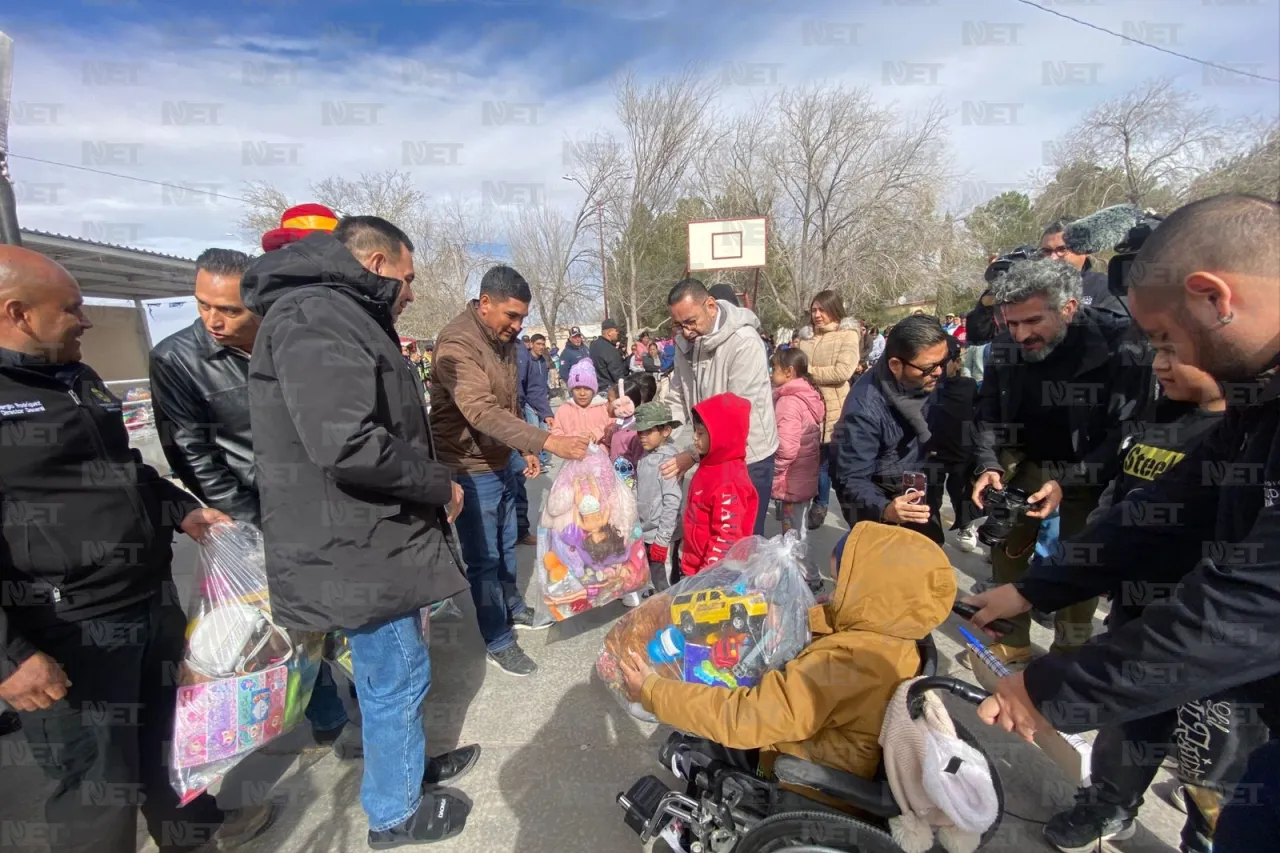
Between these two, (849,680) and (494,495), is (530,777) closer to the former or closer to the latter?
(494,495)

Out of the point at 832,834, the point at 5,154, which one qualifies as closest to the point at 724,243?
the point at 5,154

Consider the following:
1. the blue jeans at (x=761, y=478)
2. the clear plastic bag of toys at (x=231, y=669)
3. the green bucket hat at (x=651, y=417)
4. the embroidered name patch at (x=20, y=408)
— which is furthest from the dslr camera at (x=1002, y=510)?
the embroidered name patch at (x=20, y=408)

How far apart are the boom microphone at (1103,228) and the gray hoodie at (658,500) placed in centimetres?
243

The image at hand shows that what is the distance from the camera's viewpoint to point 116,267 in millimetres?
9188

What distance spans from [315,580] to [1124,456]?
2917 mm

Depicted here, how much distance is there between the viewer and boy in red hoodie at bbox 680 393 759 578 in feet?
9.44

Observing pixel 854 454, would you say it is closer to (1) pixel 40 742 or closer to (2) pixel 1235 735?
(2) pixel 1235 735

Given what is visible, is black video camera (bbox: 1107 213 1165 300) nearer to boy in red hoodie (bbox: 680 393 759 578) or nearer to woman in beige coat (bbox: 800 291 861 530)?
boy in red hoodie (bbox: 680 393 759 578)

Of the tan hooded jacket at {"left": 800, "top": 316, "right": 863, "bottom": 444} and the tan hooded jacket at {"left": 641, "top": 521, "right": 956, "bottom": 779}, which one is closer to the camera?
the tan hooded jacket at {"left": 641, "top": 521, "right": 956, "bottom": 779}

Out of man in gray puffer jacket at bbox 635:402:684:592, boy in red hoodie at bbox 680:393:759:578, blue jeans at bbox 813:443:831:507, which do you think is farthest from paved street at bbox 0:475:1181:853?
blue jeans at bbox 813:443:831:507

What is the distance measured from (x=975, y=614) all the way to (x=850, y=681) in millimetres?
532

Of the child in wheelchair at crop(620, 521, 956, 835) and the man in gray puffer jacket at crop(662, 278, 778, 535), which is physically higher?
the man in gray puffer jacket at crop(662, 278, 778, 535)

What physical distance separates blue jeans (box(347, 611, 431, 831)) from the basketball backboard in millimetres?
11854

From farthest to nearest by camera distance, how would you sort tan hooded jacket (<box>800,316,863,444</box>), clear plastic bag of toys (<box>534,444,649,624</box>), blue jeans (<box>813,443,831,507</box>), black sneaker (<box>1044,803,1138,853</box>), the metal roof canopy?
the metal roof canopy → blue jeans (<box>813,443,831,507</box>) → tan hooded jacket (<box>800,316,863,444</box>) → clear plastic bag of toys (<box>534,444,649,624</box>) → black sneaker (<box>1044,803,1138,853</box>)
